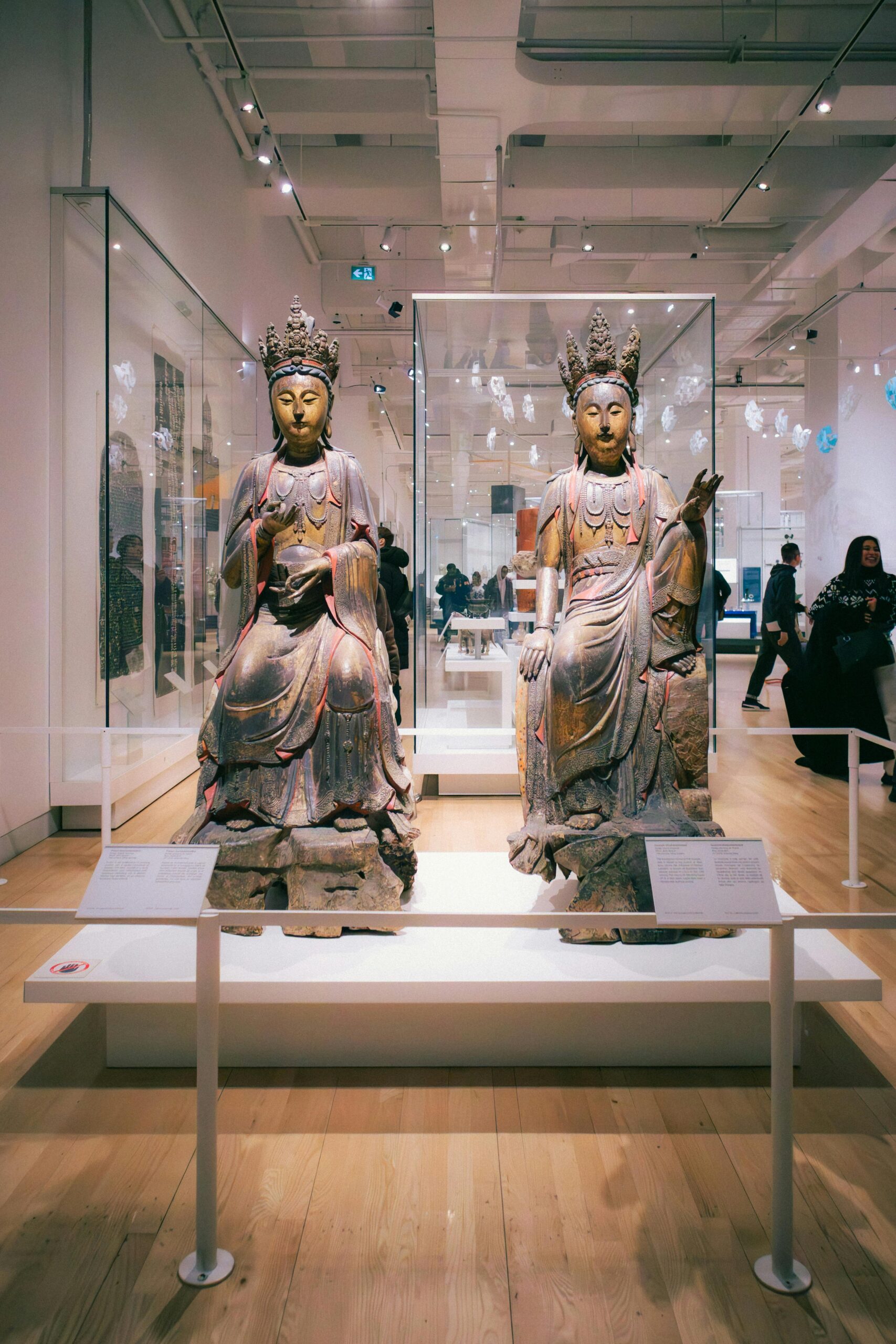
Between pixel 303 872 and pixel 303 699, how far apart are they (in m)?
0.60

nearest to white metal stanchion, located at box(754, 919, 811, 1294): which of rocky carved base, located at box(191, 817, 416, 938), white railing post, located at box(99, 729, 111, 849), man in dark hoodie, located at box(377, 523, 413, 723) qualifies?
rocky carved base, located at box(191, 817, 416, 938)

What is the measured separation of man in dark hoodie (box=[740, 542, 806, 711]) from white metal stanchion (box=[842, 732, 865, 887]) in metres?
2.74

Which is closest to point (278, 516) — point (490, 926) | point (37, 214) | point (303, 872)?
→ point (303, 872)

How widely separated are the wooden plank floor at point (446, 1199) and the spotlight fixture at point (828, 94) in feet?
19.3

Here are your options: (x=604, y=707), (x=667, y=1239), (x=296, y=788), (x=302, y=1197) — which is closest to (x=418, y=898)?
(x=296, y=788)

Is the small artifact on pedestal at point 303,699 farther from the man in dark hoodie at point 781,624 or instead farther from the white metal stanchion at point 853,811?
the man in dark hoodie at point 781,624

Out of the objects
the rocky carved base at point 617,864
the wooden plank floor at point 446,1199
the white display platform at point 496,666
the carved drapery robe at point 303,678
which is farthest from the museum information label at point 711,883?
the white display platform at point 496,666

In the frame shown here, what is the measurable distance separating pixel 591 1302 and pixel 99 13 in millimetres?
6750

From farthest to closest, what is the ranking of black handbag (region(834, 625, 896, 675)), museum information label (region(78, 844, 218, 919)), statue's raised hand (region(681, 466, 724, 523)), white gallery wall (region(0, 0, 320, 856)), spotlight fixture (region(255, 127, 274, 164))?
spotlight fixture (region(255, 127, 274, 164)), black handbag (region(834, 625, 896, 675)), white gallery wall (region(0, 0, 320, 856)), statue's raised hand (region(681, 466, 724, 523)), museum information label (region(78, 844, 218, 919))

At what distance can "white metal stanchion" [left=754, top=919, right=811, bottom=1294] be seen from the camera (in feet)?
6.09

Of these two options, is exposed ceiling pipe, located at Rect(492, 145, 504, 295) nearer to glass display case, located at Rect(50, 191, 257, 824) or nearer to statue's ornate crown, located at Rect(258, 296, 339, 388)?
glass display case, located at Rect(50, 191, 257, 824)

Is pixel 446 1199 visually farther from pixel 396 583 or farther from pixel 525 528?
pixel 396 583

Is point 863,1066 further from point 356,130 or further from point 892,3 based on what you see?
point 356,130

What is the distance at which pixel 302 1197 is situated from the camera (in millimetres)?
2221
